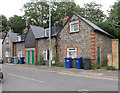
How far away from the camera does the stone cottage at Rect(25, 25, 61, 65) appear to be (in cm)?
2021

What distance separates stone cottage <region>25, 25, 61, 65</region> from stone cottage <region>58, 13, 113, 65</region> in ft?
7.18

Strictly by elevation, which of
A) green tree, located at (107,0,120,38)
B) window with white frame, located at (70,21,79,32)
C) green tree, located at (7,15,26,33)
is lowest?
window with white frame, located at (70,21,79,32)

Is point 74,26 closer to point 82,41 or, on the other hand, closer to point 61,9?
point 82,41

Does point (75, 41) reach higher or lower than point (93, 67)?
higher

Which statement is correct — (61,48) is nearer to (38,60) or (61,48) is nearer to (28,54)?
(38,60)

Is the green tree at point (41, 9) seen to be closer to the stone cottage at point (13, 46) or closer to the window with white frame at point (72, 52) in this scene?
the stone cottage at point (13, 46)

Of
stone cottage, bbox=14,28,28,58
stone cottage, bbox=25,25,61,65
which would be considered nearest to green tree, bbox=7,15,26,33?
stone cottage, bbox=14,28,28,58

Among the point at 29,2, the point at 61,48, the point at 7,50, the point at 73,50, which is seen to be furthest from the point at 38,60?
the point at 29,2

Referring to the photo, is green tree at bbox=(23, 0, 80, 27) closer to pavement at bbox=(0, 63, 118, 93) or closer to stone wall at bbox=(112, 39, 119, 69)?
stone wall at bbox=(112, 39, 119, 69)

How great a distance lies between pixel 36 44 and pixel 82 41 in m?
8.63

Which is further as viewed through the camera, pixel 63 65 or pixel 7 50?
pixel 7 50

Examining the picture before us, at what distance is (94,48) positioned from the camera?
14.9 meters

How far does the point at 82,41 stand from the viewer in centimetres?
1577

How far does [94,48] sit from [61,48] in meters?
4.60
